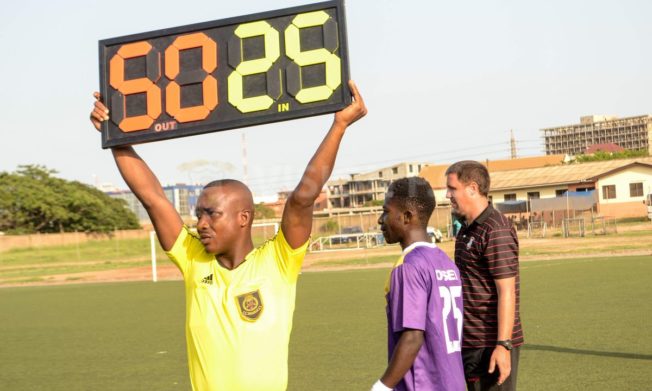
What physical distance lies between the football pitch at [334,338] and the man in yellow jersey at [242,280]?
0.13 m

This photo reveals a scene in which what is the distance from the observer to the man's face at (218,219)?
12.3 ft

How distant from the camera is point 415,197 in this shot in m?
4.24

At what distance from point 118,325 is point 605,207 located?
4429 cm

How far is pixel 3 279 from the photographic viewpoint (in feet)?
129

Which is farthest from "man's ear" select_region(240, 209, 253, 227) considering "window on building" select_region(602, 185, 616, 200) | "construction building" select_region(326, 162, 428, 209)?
"construction building" select_region(326, 162, 428, 209)

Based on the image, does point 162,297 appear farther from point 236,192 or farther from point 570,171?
point 570,171

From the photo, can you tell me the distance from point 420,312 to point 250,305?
2.75 feet

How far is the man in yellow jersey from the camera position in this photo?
3596 mm

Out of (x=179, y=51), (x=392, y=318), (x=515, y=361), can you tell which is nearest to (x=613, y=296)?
(x=515, y=361)

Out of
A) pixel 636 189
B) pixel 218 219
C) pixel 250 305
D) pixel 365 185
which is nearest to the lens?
pixel 250 305

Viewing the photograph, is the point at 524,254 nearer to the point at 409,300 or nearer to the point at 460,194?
the point at 460,194

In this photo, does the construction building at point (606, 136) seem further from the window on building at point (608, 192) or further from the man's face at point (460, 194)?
the man's face at point (460, 194)

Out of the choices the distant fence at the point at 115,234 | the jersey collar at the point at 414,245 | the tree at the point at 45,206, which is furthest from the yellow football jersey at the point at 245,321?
the tree at the point at 45,206

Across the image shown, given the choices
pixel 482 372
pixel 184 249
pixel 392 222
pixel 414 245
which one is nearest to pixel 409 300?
pixel 414 245
